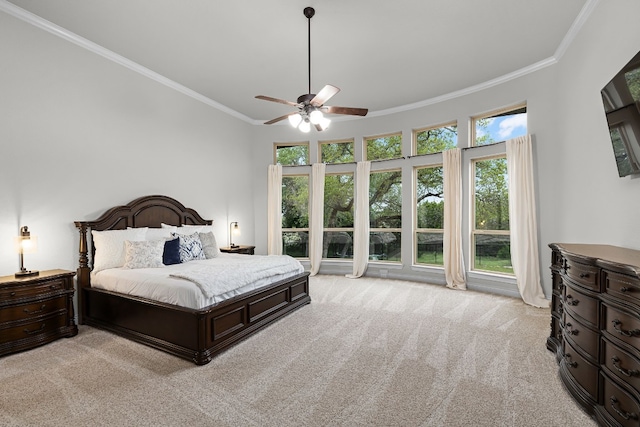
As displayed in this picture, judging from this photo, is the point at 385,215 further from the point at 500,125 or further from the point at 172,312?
the point at 172,312

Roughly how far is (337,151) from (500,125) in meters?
3.02

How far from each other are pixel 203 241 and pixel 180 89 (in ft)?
8.30

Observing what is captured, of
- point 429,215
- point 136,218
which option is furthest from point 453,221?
point 136,218

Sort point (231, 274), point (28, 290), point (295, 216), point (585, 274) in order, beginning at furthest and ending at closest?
point (295, 216)
point (231, 274)
point (28, 290)
point (585, 274)

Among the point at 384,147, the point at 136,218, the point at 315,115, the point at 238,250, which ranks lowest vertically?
the point at 238,250

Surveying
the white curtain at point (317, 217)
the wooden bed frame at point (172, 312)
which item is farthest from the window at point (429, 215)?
the wooden bed frame at point (172, 312)

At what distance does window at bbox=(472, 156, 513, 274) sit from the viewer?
491cm

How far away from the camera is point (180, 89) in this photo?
4.96 m

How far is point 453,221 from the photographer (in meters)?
5.25

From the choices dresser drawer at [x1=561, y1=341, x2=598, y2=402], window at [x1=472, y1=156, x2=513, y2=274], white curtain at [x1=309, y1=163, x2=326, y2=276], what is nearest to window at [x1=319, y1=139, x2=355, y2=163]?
white curtain at [x1=309, y1=163, x2=326, y2=276]

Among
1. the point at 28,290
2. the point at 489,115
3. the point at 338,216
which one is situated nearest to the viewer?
the point at 28,290

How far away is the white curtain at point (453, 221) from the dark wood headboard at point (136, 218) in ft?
13.9

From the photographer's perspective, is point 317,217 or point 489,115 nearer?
point 489,115

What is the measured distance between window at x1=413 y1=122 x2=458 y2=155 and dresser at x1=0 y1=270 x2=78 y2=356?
566cm
